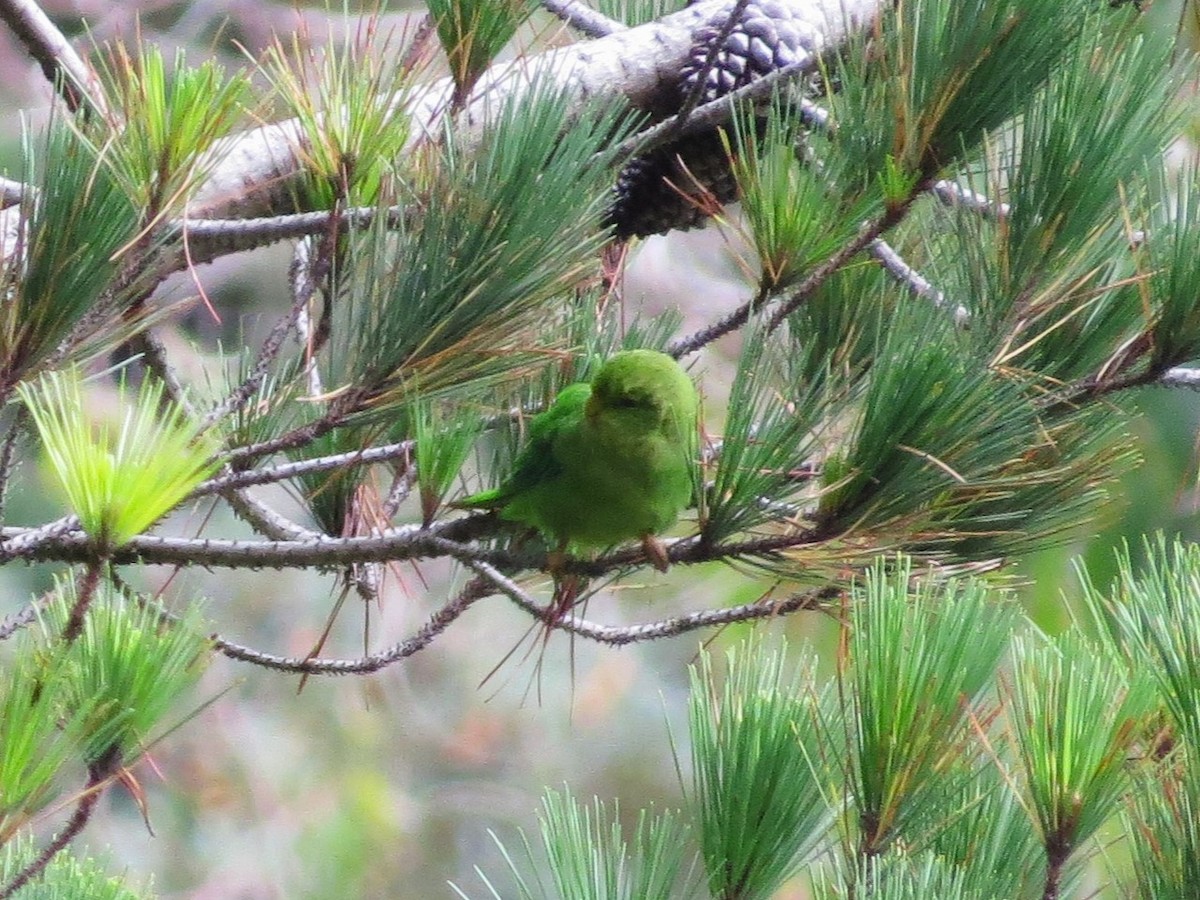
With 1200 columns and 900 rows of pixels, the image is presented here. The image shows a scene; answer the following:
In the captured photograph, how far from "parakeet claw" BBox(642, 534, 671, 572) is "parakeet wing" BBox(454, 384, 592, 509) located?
5.0 inches

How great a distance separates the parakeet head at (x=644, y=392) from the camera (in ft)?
2.83

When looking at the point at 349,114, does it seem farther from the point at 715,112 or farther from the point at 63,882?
the point at 63,882

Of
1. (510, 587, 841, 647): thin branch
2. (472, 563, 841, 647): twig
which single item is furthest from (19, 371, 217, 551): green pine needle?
(510, 587, 841, 647): thin branch

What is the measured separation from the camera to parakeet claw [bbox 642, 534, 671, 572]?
29.1 inches

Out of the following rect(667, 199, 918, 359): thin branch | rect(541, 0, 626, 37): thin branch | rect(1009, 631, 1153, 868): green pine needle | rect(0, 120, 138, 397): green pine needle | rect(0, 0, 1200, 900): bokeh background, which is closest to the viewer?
rect(1009, 631, 1153, 868): green pine needle

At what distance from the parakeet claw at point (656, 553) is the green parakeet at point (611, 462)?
4cm

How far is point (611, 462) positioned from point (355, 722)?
2.48m

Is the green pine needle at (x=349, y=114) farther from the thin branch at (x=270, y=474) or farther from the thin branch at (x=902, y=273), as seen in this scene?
the thin branch at (x=902, y=273)

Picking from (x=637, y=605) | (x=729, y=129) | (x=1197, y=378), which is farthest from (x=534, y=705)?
(x=1197, y=378)

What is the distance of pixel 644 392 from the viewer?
0.86 meters

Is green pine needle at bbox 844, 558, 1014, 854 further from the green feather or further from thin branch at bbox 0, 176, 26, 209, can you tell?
thin branch at bbox 0, 176, 26, 209

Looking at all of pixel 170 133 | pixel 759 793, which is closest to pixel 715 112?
pixel 170 133

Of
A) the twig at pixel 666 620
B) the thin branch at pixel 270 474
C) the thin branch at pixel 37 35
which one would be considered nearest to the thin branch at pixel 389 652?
the twig at pixel 666 620

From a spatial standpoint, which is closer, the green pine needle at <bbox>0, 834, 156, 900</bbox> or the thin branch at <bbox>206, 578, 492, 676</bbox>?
the green pine needle at <bbox>0, 834, 156, 900</bbox>
